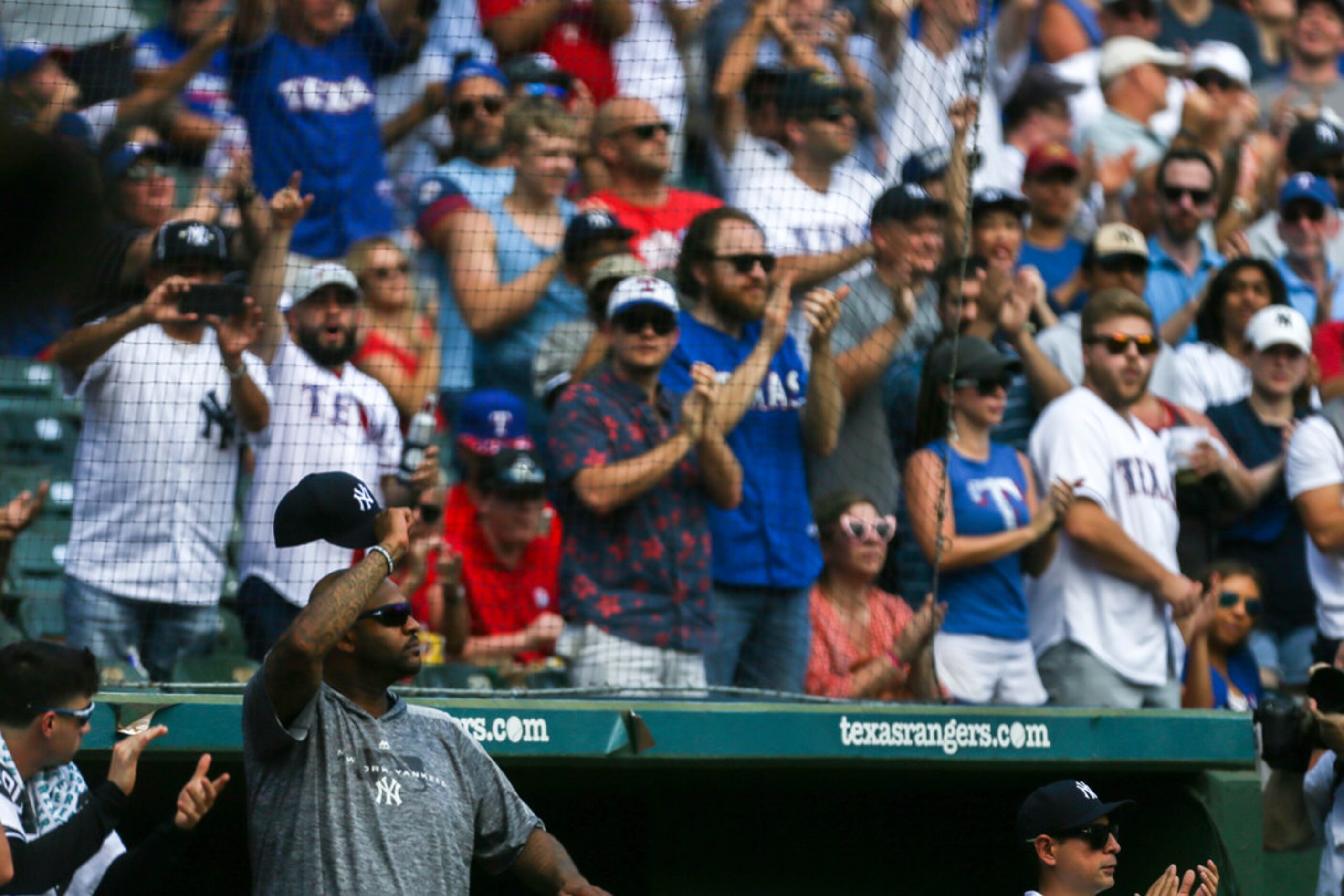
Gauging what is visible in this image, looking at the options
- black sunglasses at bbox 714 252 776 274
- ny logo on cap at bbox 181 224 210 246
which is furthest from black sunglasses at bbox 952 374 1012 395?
ny logo on cap at bbox 181 224 210 246

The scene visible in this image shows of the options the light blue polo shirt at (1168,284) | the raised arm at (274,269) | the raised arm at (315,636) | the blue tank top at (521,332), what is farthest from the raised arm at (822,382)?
the raised arm at (315,636)

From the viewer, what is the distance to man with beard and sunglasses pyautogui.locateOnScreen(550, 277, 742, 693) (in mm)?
5285

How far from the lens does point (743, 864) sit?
552 centimetres

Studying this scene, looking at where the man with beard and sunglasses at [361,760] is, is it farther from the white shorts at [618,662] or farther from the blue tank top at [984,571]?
the blue tank top at [984,571]

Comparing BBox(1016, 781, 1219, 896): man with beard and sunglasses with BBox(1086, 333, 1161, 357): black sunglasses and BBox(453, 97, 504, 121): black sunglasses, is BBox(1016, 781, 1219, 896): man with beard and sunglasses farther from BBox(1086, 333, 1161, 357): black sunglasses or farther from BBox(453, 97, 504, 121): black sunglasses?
BBox(453, 97, 504, 121): black sunglasses

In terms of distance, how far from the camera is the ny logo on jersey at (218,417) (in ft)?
18.1

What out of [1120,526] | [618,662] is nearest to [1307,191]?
[1120,526]

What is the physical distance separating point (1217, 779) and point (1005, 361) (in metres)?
1.61

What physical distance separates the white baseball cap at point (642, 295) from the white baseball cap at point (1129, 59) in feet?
16.5

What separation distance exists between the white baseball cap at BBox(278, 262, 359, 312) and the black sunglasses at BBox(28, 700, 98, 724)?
7.08 feet

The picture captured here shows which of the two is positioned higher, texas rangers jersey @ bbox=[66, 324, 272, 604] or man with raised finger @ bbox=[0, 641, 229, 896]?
texas rangers jersey @ bbox=[66, 324, 272, 604]

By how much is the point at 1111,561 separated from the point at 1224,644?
80cm

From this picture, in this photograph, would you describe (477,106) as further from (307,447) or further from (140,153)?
(307,447)

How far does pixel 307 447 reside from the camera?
555 cm
